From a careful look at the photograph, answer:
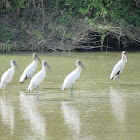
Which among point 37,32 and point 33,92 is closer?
point 33,92

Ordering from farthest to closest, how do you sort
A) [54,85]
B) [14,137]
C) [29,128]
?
[54,85] < [29,128] < [14,137]

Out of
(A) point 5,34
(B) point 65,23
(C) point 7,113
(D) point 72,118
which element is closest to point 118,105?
(D) point 72,118

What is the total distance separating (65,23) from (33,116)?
13.0m

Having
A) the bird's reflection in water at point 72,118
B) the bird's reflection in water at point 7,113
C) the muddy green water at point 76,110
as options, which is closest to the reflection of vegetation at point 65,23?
the muddy green water at point 76,110

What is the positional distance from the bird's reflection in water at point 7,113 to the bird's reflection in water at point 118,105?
174cm

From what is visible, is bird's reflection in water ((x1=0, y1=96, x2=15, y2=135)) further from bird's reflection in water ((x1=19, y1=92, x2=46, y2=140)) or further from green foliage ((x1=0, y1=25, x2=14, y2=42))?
green foliage ((x1=0, y1=25, x2=14, y2=42))

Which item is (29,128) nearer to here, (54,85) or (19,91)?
(19,91)

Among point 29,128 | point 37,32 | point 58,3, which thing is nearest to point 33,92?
point 29,128

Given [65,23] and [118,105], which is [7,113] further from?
[65,23]

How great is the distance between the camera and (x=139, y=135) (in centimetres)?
557

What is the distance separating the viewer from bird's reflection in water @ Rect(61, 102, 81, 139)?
19.1 ft

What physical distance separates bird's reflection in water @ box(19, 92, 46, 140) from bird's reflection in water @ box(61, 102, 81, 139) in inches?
16.4

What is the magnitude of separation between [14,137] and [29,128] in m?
0.47

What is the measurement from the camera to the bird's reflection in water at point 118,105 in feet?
21.2
